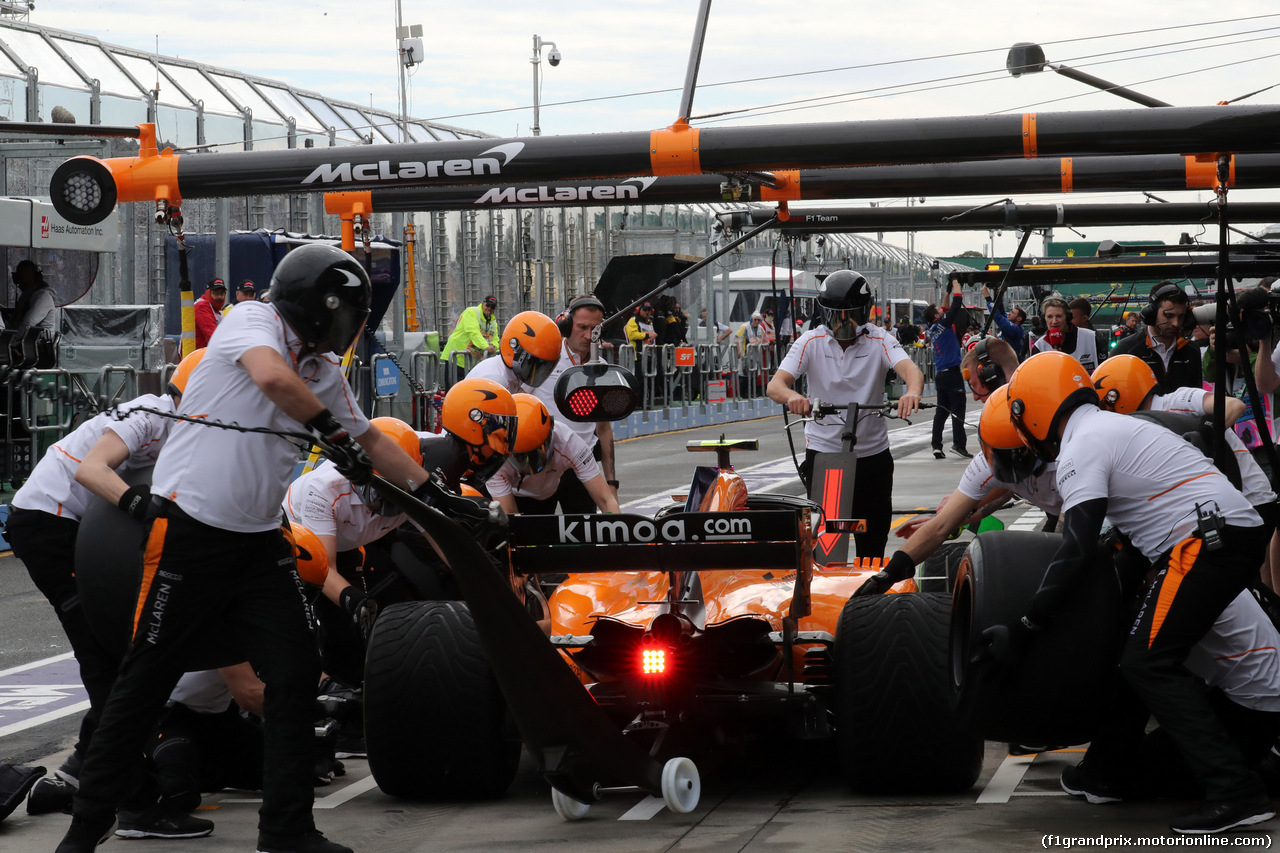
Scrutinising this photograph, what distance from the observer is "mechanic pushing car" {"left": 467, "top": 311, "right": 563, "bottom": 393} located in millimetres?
8172

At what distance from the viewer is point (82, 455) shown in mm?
5832

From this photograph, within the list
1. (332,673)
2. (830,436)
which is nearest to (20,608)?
(332,673)

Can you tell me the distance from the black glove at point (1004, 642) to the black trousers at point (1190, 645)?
0.37m

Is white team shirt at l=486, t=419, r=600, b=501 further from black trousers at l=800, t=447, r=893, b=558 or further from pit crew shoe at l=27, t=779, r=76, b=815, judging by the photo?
pit crew shoe at l=27, t=779, r=76, b=815

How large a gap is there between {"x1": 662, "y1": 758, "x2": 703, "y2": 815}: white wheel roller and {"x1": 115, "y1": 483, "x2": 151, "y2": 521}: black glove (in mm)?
1842

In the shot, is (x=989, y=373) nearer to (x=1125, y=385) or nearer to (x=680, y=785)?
(x=1125, y=385)

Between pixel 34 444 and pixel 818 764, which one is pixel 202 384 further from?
pixel 34 444

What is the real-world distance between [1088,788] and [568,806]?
5.61ft

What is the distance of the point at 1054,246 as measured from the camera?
4412 cm

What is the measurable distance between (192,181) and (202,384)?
2.08 meters

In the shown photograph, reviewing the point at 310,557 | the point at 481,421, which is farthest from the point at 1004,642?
the point at 310,557

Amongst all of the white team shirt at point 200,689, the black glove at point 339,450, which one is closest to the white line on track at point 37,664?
the white team shirt at point 200,689

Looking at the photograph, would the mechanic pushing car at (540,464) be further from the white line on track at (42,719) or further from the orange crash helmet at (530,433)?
the white line on track at (42,719)

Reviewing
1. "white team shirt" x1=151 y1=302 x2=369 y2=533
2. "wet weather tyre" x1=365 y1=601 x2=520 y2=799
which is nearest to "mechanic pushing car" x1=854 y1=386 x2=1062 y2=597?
"wet weather tyre" x1=365 y1=601 x2=520 y2=799
